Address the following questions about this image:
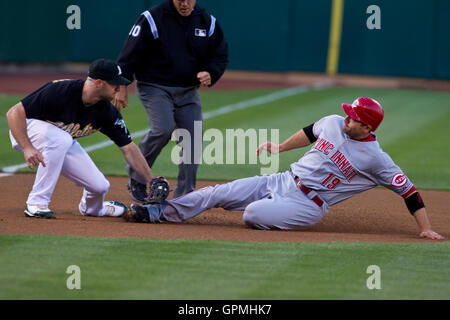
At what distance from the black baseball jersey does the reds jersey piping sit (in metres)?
1.62

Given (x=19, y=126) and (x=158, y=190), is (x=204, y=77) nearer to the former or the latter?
(x=158, y=190)

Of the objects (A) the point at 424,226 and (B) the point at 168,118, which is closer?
(A) the point at 424,226

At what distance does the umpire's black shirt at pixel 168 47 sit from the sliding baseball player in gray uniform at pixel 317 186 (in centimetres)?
153

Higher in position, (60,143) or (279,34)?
(279,34)

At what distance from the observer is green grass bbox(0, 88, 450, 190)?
9.78 m

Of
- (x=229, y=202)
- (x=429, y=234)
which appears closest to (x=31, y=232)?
(x=229, y=202)

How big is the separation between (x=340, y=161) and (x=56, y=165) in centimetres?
235

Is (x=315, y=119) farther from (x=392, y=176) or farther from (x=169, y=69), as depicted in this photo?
(x=392, y=176)

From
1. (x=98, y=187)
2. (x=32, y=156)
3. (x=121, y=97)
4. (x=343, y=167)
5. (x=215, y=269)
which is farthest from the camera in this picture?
(x=121, y=97)

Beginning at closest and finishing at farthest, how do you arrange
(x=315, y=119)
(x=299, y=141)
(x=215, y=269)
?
(x=215, y=269)
(x=299, y=141)
(x=315, y=119)

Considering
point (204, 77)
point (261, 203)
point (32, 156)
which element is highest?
point (204, 77)

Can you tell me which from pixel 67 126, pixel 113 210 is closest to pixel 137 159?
pixel 113 210

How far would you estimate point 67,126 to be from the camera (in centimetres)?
640

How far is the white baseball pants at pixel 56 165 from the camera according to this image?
6.25 m
